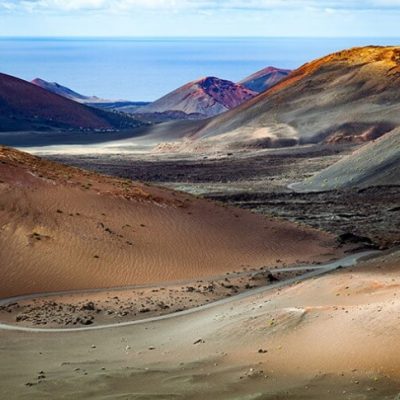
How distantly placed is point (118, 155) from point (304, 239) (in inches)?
1698

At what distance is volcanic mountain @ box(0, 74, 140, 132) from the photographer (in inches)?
3848

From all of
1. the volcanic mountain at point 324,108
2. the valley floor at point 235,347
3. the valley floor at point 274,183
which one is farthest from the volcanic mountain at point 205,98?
the valley floor at point 235,347

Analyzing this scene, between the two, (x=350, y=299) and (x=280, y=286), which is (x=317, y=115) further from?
(x=350, y=299)

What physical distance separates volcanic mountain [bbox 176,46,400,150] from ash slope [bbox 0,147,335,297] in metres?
39.3

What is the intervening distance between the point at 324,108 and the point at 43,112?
39.1m

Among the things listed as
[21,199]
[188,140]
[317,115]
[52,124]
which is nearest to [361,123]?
[317,115]

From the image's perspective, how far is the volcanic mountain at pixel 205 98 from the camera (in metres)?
129

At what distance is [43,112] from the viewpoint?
335 feet

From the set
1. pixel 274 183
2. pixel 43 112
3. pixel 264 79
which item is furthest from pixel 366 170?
pixel 264 79

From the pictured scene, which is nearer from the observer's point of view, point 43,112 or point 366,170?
point 366,170

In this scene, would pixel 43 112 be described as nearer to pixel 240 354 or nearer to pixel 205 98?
pixel 205 98

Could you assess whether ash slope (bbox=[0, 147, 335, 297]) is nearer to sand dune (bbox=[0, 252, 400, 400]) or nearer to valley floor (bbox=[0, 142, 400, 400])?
valley floor (bbox=[0, 142, 400, 400])

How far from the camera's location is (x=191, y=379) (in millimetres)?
12773

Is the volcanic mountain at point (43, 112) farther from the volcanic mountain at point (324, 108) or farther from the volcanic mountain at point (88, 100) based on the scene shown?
the volcanic mountain at point (88, 100)
